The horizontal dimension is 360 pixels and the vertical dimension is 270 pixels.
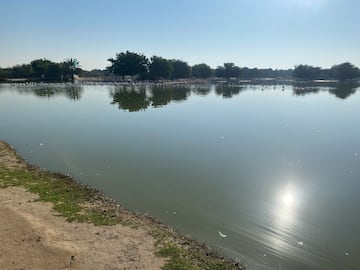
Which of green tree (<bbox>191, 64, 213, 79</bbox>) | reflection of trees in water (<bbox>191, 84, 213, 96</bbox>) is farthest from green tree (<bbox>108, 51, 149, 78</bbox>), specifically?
green tree (<bbox>191, 64, 213, 79</bbox>)

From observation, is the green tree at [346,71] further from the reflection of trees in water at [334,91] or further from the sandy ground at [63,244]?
the sandy ground at [63,244]

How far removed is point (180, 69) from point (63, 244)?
474ft

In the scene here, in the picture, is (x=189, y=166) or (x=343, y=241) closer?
(x=343, y=241)

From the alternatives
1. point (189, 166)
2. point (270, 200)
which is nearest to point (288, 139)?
point (189, 166)

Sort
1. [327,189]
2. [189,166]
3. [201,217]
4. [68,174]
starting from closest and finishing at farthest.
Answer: [201,217] → [327,189] → [68,174] → [189,166]

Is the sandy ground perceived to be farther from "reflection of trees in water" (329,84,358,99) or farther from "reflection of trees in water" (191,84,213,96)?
"reflection of trees in water" (329,84,358,99)

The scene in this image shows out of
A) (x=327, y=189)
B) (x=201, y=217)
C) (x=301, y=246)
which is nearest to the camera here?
(x=301, y=246)

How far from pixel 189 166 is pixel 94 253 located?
908cm

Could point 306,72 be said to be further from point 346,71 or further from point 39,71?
point 39,71

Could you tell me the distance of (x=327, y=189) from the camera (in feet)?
45.3

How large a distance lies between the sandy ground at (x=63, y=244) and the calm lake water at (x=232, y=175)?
2209 mm

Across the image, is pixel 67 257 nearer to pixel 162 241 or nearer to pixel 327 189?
pixel 162 241

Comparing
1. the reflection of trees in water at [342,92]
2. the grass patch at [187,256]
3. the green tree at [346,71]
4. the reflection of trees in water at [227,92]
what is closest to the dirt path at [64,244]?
the grass patch at [187,256]

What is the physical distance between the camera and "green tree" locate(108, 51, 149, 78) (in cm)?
12106
